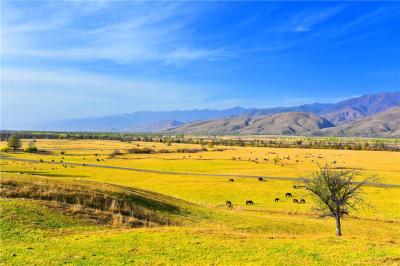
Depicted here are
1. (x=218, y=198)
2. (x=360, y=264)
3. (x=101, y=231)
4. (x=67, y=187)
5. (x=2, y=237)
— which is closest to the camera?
(x=360, y=264)

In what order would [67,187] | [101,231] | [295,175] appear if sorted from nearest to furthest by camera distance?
[101,231] → [67,187] → [295,175]

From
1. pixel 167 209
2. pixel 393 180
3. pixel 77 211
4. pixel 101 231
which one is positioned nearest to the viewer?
pixel 101 231

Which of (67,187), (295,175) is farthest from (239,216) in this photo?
(295,175)

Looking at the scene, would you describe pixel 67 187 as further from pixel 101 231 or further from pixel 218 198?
pixel 218 198

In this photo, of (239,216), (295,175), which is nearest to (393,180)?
(295,175)

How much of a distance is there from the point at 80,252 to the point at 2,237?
18.1 ft

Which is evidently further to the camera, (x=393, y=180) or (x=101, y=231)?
(x=393, y=180)

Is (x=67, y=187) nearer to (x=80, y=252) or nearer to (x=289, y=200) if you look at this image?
(x=80, y=252)

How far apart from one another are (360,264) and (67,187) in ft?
87.5

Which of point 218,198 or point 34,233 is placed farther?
point 218,198

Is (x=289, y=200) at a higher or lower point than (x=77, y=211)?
lower

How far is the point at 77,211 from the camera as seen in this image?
2867cm

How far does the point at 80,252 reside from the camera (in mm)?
20344

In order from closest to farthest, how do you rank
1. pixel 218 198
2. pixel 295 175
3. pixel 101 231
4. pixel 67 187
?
pixel 101 231 → pixel 67 187 → pixel 218 198 → pixel 295 175
